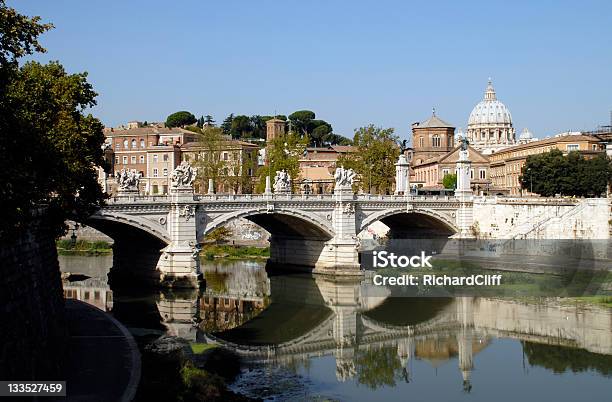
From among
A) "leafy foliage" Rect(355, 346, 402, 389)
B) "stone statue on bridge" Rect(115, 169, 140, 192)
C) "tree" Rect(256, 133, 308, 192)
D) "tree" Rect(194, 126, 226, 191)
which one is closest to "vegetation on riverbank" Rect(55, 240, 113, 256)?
"tree" Rect(194, 126, 226, 191)

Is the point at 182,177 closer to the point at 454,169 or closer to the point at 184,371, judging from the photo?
the point at 184,371

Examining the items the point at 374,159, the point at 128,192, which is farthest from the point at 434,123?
the point at 128,192

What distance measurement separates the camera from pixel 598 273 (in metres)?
43.6

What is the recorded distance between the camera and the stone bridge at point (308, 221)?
1704 inches

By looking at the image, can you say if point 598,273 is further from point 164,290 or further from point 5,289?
point 5,289

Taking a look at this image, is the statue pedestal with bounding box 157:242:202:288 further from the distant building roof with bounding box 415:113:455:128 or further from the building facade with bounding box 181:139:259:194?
the distant building roof with bounding box 415:113:455:128

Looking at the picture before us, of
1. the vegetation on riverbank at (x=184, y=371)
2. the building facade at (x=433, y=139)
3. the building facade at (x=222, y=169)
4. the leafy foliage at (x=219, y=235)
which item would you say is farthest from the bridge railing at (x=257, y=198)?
the building facade at (x=433, y=139)

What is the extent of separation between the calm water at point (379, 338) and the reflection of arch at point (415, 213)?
5.25 meters

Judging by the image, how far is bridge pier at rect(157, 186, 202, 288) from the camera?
4325 centimetres

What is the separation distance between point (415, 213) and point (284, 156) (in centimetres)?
1720

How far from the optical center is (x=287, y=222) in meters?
52.0

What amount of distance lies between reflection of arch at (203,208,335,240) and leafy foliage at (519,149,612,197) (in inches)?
1022

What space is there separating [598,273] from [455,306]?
8934mm

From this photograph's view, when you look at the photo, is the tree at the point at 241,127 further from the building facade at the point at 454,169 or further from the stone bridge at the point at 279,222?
the stone bridge at the point at 279,222
